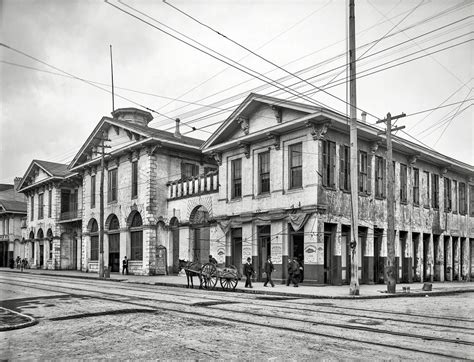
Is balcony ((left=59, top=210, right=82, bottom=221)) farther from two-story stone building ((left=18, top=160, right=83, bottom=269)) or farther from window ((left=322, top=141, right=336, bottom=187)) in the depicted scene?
window ((left=322, top=141, right=336, bottom=187))

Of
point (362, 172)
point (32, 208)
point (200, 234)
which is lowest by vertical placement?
point (200, 234)

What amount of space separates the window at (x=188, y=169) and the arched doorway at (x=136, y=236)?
4.44m

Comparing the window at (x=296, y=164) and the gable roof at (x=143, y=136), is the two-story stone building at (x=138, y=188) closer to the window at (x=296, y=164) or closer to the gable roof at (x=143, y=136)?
the gable roof at (x=143, y=136)

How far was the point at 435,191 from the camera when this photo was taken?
34719 mm

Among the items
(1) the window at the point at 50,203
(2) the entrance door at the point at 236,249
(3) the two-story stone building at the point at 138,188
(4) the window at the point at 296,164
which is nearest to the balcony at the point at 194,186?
(3) the two-story stone building at the point at 138,188

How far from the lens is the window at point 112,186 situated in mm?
40656

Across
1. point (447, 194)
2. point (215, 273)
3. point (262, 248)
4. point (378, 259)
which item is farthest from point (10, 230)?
point (447, 194)

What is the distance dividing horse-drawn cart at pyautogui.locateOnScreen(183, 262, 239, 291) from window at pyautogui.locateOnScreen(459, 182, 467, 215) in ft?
70.1

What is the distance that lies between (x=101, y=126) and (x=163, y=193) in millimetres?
8707

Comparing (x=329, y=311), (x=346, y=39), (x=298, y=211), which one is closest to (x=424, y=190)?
(x=298, y=211)

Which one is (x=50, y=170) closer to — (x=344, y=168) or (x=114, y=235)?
(x=114, y=235)

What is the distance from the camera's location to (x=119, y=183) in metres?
39.8

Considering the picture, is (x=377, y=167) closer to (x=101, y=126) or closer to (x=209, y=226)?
(x=209, y=226)

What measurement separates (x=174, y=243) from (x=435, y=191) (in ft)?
59.4
